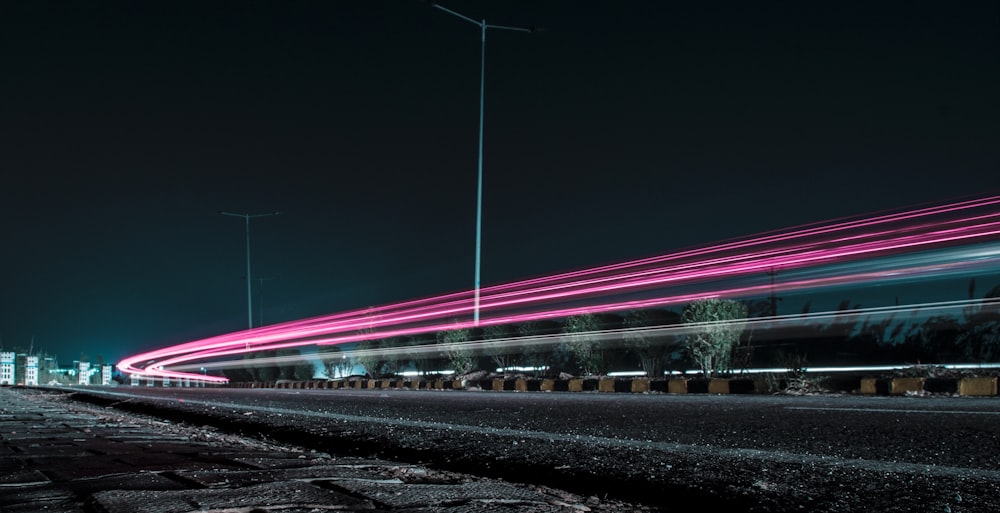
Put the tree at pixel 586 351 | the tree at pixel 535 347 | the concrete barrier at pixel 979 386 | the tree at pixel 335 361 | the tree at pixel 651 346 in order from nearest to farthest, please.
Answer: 1. the concrete barrier at pixel 979 386
2. the tree at pixel 651 346
3. the tree at pixel 586 351
4. the tree at pixel 535 347
5. the tree at pixel 335 361

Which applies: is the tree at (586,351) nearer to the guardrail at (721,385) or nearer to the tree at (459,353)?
the guardrail at (721,385)

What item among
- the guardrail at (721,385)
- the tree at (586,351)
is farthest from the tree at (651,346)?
the guardrail at (721,385)

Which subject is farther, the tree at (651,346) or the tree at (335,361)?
the tree at (335,361)

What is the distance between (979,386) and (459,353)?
1849 centimetres

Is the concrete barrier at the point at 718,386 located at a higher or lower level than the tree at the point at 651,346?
lower

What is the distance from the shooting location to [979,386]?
14.6 m

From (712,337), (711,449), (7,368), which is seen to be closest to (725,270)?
(712,337)

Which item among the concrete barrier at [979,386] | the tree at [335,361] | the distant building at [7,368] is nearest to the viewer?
the concrete barrier at [979,386]

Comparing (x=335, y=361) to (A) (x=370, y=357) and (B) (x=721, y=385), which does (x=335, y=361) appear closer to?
(A) (x=370, y=357)

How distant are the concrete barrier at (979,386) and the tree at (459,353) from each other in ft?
56.3

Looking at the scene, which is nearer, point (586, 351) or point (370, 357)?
point (586, 351)

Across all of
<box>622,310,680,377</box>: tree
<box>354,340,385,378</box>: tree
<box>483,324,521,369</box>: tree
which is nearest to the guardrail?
<box>483,324,521,369</box>: tree

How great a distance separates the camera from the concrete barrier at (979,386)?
14.6 metres

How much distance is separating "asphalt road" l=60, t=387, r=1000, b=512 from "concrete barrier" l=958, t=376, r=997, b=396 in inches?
292
